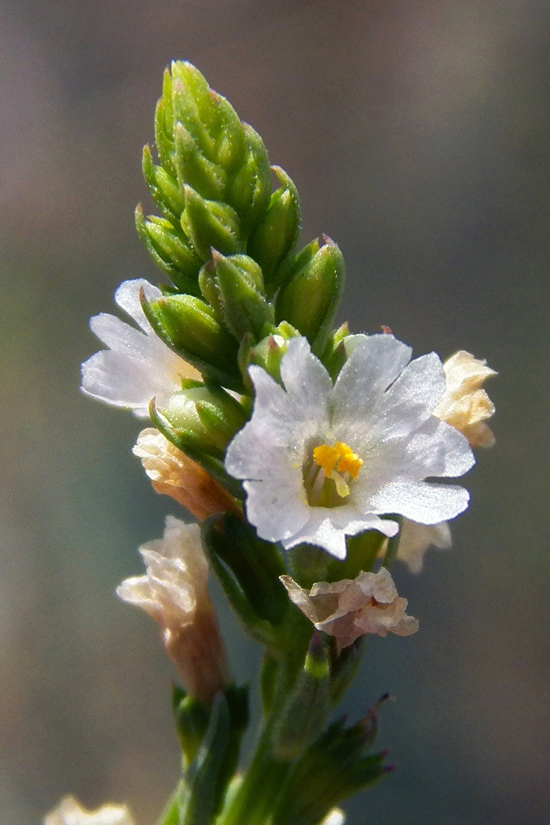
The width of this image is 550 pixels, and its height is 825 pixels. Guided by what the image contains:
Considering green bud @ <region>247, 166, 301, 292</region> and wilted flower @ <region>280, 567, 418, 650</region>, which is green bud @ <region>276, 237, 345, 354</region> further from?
wilted flower @ <region>280, 567, 418, 650</region>

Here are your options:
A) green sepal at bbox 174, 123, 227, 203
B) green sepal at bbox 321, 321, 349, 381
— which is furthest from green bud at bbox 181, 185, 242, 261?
green sepal at bbox 321, 321, 349, 381

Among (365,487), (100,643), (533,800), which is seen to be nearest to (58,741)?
(100,643)

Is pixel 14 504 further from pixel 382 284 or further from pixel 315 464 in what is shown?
pixel 315 464

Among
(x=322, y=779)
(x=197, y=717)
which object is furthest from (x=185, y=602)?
(x=322, y=779)

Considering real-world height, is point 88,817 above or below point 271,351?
below

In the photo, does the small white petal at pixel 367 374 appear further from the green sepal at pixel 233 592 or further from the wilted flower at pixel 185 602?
the wilted flower at pixel 185 602

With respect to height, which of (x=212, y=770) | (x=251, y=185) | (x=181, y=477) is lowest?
(x=212, y=770)

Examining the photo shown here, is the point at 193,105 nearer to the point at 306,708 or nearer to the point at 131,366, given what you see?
the point at 131,366

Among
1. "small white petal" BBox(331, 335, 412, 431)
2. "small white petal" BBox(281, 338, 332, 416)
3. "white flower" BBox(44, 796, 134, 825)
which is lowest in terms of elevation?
"white flower" BBox(44, 796, 134, 825)
